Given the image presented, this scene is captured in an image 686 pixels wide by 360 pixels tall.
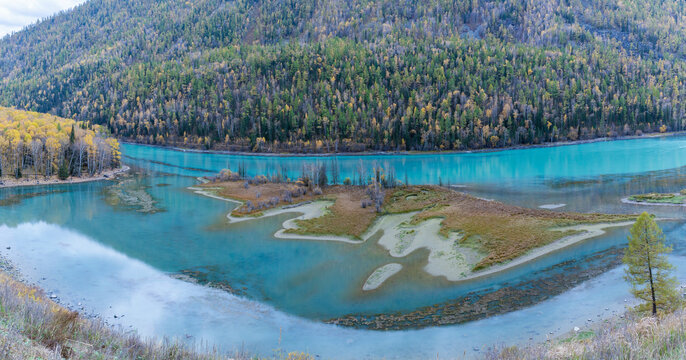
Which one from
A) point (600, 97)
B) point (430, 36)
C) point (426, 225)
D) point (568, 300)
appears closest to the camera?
point (568, 300)

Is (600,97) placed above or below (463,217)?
above

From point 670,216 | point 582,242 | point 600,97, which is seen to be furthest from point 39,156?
point 600,97

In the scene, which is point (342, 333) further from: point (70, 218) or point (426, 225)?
point (70, 218)

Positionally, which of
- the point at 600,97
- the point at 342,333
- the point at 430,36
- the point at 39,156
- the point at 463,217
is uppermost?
the point at 430,36

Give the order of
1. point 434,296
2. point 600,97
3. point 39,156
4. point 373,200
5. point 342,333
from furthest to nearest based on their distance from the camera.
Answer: point 600,97 < point 39,156 < point 373,200 < point 434,296 < point 342,333

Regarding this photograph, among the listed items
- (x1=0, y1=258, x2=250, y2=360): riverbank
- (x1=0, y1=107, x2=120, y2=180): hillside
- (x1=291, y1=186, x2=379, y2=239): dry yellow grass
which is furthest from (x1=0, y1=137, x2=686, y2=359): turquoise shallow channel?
(x1=0, y1=107, x2=120, y2=180): hillside
